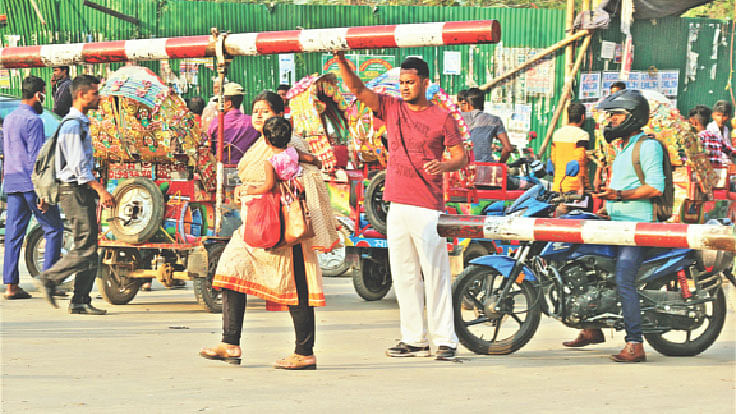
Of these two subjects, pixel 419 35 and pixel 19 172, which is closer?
pixel 419 35

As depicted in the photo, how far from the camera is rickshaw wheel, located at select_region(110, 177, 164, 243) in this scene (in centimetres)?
982

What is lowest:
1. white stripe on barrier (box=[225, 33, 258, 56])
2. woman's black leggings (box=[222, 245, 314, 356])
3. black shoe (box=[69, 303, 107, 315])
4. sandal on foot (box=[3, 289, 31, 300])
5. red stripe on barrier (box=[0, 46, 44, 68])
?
sandal on foot (box=[3, 289, 31, 300])

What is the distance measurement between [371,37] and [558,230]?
185 cm

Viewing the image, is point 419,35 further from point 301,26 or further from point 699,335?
point 301,26

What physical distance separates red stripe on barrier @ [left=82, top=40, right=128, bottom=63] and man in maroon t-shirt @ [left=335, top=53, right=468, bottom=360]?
2033mm

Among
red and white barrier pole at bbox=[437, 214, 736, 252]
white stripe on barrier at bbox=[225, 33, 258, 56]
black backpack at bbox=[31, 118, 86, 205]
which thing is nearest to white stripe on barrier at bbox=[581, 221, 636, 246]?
Result: red and white barrier pole at bbox=[437, 214, 736, 252]

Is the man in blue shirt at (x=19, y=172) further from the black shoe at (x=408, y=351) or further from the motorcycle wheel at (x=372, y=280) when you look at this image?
the black shoe at (x=408, y=351)

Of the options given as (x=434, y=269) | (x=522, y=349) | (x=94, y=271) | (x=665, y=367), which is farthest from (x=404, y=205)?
(x=94, y=271)

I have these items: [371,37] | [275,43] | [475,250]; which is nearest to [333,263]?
[475,250]

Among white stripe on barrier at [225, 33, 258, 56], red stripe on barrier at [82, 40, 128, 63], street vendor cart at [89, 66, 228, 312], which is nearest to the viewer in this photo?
white stripe on barrier at [225, 33, 258, 56]

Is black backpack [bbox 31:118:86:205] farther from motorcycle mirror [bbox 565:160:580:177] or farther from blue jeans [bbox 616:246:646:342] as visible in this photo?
motorcycle mirror [bbox 565:160:580:177]

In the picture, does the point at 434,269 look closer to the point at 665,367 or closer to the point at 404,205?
the point at 404,205

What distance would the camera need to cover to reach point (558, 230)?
24.4ft

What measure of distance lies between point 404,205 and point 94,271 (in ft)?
11.3
